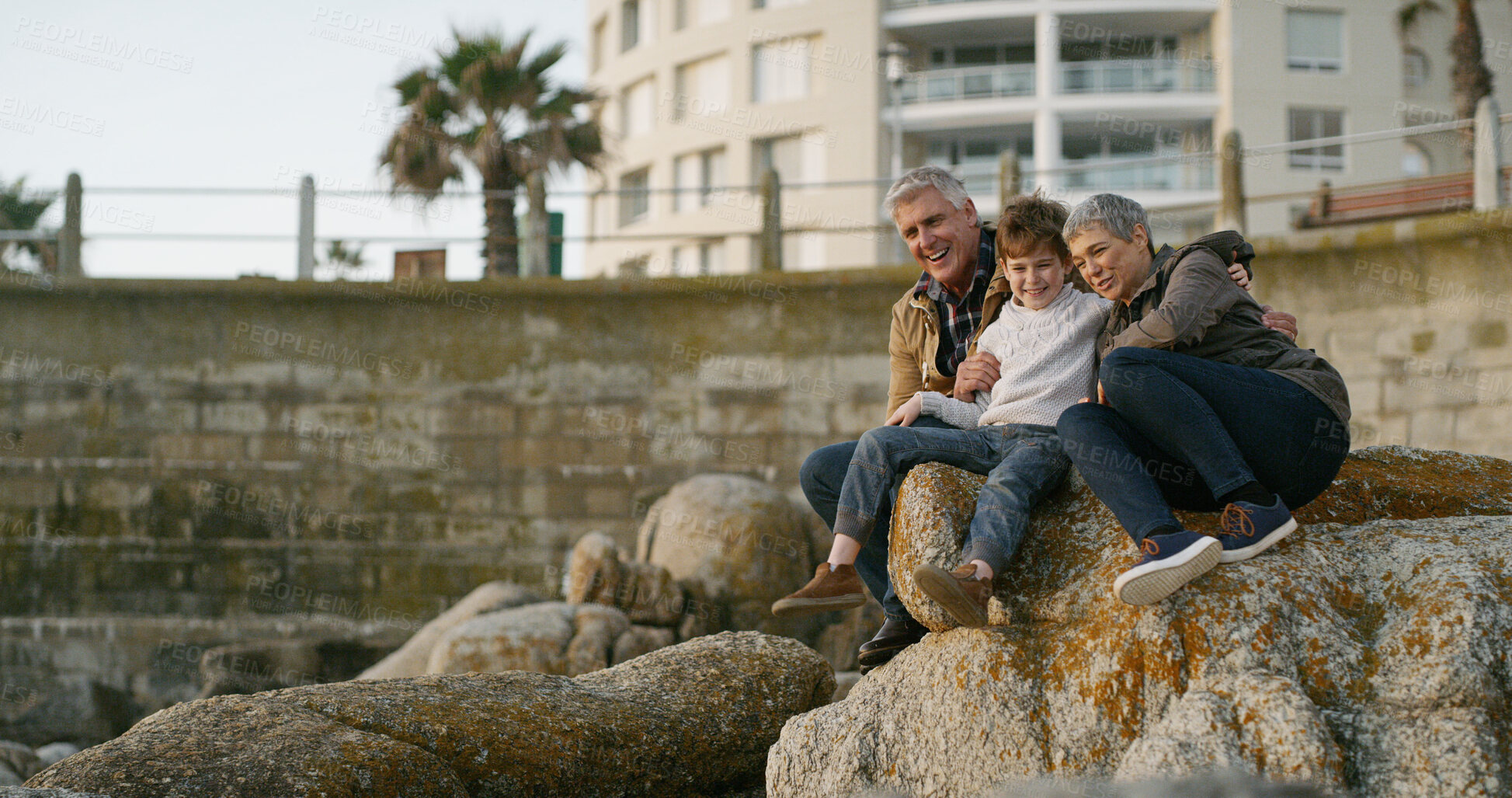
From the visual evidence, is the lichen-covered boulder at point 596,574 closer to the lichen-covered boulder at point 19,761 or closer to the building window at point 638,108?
the lichen-covered boulder at point 19,761

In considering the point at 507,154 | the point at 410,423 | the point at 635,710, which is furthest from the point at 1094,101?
the point at 635,710

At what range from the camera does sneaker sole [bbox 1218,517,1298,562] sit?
2.92 metres

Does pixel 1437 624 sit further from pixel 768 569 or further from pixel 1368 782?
pixel 768 569

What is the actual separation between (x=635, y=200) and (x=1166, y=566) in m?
31.5

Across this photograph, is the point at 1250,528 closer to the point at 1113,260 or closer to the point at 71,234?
the point at 1113,260

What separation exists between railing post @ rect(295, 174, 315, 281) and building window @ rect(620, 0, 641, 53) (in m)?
22.4

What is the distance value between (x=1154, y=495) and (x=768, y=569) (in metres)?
6.92

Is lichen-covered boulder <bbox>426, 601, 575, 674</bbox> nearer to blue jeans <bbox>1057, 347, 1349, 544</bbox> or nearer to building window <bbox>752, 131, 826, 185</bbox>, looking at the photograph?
blue jeans <bbox>1057, 347, 1349, 544</bbox>

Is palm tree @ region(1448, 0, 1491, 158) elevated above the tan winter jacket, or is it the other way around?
palm tree @ region(1448, 0, 1491, 158)

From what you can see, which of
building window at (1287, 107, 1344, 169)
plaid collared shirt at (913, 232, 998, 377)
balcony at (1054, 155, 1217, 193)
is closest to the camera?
plaid collared shirt at (913, 232, 998, 377)

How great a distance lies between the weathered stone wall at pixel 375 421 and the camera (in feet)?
38.0

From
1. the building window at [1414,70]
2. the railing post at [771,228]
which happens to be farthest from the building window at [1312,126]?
the railing post at [771,228]

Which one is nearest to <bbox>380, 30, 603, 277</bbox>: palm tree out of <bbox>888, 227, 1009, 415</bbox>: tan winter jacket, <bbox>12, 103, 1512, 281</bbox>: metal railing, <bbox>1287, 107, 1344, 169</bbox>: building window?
<bbox>12, 103, 1512, 281</bbox>: metal railing

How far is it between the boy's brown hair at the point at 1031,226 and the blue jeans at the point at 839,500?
629 millimetres
